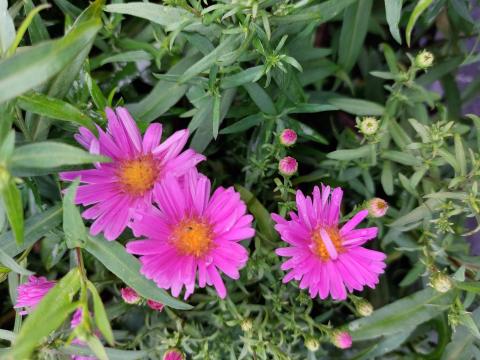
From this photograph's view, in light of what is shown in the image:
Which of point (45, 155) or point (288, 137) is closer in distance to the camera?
point (45, 155)

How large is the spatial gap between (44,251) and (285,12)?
2.01 feet

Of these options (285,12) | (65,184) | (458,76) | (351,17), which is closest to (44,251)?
(65,184)

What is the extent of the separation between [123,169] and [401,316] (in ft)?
1.79

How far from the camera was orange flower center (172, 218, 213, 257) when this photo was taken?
0.81m

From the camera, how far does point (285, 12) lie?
0.81 meters

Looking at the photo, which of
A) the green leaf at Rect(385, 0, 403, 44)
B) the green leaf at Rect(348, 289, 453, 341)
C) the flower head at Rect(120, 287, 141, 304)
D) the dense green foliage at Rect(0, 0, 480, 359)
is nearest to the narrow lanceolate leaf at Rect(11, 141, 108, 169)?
the dense green foliage at Rect(0, 0, 480, 359)

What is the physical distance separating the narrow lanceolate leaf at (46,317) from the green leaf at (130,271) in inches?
1.8

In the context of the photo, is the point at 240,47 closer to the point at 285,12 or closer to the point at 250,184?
the point at 285,12

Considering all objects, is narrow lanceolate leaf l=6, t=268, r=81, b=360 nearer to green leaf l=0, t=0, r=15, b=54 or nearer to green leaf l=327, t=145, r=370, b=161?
green leaf l=0, t=0, r=15, b=54

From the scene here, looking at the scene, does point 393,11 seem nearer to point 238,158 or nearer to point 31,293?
point 238,158

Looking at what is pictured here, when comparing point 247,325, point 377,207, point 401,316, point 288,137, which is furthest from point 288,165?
point 401,316

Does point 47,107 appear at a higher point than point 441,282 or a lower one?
higher

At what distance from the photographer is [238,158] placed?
3.48 ft

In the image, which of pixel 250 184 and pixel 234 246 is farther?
pixel 250 184
